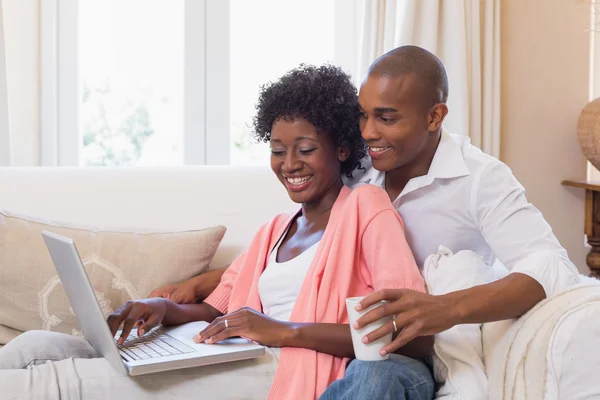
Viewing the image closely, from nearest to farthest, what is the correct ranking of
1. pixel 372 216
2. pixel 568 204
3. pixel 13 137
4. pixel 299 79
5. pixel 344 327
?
1. pixel 344 327
2. pixel 372 216
3. pixel 299 79
4. pixel 13 137
5. pixel 568 204

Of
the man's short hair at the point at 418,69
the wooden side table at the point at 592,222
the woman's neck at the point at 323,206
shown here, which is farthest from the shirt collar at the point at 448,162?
the wooden side table at the point at 592,222

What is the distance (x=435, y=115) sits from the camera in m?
1.59

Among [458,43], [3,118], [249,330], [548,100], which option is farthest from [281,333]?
[548,100]

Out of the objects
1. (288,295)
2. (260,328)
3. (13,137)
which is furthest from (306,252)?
(13,137)

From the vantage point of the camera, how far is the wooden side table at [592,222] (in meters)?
3.03

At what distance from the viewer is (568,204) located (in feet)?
10.5

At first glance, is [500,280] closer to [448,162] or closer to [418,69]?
[448,162]

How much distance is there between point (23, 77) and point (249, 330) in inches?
80.4

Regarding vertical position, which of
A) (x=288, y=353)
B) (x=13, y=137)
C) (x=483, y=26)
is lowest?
(x=288, y=353)

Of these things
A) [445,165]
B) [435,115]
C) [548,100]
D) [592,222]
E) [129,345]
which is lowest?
[129,345]

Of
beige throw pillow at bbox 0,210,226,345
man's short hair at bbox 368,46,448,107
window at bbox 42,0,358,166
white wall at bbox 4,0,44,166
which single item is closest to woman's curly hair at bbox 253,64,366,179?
man's short hair at bbox 368,46,448,107

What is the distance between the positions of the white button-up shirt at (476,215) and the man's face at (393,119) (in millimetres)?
85

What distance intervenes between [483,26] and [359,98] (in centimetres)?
168

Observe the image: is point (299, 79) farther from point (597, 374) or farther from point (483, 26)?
point (483, 26)
